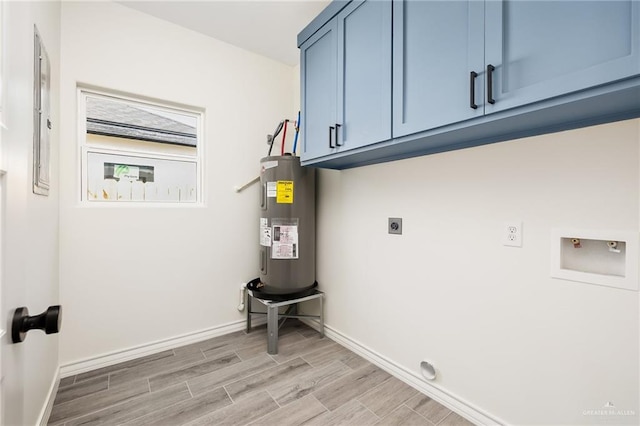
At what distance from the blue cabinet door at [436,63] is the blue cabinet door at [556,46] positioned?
0.06 meters

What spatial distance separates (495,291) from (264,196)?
5.62 ft

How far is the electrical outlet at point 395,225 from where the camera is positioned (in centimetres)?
185

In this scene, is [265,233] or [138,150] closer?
[138,150]

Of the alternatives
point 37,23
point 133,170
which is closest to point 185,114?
point 133,170

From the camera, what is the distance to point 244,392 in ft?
5.58

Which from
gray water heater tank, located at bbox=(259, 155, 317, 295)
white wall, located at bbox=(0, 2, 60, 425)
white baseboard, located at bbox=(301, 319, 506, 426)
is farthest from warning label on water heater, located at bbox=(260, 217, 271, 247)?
white wall, located at bbox=(0, 2, 60, 425)

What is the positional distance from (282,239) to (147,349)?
1314mm

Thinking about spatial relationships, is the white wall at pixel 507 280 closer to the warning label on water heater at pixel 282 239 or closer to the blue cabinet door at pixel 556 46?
the blue cabinet door at pixel 556 46

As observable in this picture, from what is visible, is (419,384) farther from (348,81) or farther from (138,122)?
(138,122)

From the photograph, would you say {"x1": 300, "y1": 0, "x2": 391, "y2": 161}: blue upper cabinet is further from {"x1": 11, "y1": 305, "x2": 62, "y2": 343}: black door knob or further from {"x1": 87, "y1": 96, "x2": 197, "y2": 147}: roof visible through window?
→ {"x1": 11, "y1": 305, "x2": 62, "y2": 343}: black door knob

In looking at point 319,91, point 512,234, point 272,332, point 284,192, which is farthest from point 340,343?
point 319,91

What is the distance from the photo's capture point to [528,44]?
0.96 metres

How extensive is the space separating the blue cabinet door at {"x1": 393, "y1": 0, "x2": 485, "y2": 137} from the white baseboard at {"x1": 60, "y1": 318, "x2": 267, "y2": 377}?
2155 mm

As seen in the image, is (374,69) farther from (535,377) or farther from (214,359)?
(214,359)
